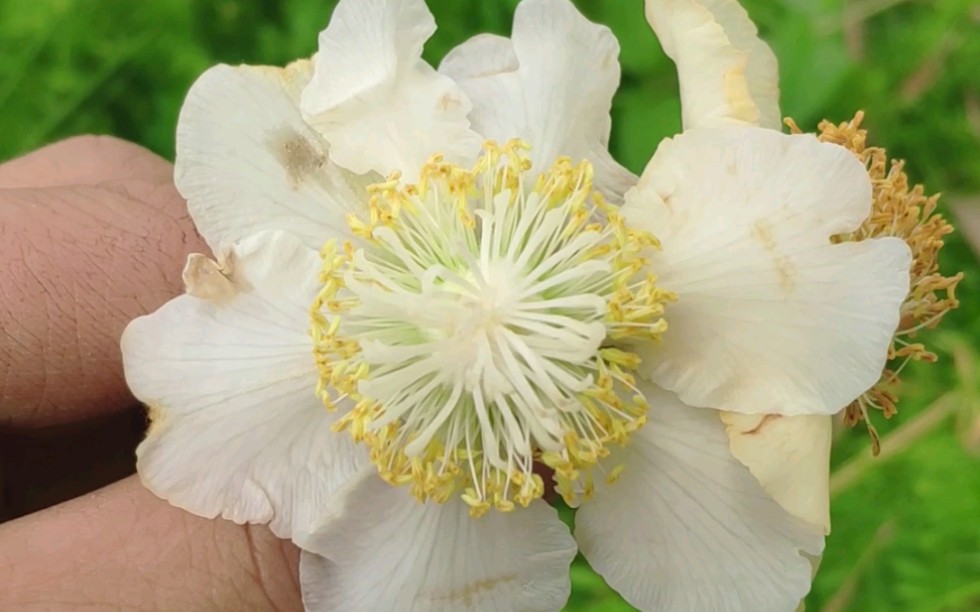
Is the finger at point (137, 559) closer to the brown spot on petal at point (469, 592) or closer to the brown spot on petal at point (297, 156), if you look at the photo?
the brown spot on petal at point (469, 592)

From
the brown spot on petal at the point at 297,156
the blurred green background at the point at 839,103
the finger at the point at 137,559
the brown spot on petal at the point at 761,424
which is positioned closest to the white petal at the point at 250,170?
the brown spot on petal at the point at 297,156

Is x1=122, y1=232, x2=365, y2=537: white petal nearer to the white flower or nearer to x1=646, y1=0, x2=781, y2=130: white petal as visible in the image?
the white flower

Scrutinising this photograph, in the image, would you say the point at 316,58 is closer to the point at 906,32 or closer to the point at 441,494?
the point at 441,494

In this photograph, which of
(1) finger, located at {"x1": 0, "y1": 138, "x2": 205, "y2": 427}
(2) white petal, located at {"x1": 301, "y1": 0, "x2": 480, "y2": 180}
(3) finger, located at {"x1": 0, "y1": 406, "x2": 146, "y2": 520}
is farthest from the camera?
(3) finger, located at {"x1": 0, "y1": 406, "x2": 146, "y2": 520}

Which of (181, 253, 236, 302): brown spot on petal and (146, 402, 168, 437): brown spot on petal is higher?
(181, 253, 236, 302): brown spot on petal

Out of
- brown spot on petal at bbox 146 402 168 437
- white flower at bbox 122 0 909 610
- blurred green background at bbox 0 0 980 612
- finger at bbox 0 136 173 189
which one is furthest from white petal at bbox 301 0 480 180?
blurred green background at bbox 0 0 980 612
